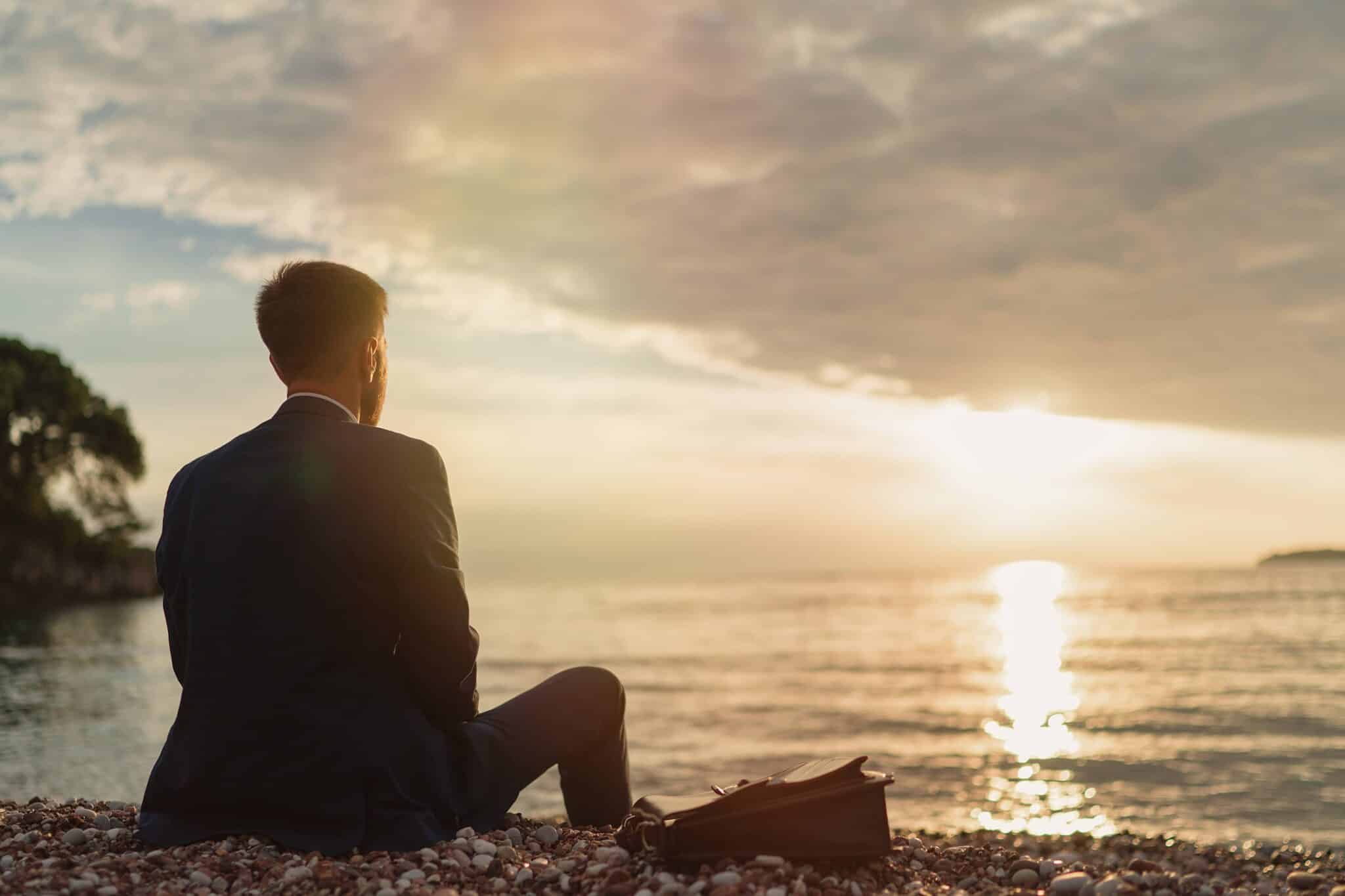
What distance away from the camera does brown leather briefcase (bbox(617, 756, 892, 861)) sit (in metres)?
3.24

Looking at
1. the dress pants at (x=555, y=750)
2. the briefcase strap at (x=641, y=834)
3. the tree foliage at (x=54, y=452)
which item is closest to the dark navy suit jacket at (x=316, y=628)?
the dress pants at (x=555, y=750)

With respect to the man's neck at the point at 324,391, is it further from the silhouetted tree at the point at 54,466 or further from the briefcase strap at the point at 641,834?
the silhouetted tree at the point at 54,466

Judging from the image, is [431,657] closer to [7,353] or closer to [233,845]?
[233,845]

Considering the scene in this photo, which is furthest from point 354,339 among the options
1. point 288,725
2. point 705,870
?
point 705,870

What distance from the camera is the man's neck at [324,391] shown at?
3.38 meters

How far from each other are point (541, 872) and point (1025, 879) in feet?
5.51

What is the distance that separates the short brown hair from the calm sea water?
24.1 feet

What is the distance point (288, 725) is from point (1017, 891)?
237 centimetres

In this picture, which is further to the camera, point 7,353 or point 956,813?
point 7,353

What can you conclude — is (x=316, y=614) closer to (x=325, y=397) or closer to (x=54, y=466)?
(x=325, y=397)

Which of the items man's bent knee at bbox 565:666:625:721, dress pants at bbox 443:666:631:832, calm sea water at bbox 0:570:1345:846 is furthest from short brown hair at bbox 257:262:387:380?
calm sea water at bbox 0:570:1345:846

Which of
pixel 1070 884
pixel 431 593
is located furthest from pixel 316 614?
pixel 1070 884

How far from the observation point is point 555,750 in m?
3.85

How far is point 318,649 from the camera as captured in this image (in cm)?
312
